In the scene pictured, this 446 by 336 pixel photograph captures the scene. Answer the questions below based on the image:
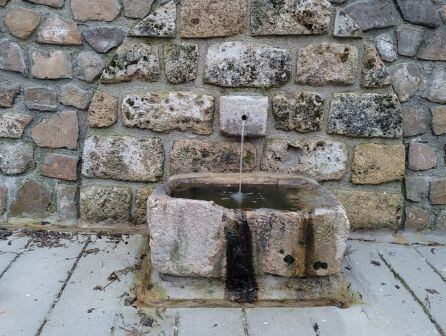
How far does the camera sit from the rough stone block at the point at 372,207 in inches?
91.6

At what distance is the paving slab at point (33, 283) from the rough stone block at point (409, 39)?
179cm

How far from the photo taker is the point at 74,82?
2250 mm

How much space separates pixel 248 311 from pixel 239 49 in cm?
119

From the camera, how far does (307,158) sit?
2.29 m

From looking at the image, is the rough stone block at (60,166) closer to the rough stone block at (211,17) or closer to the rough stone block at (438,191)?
the rough stone block at (211,17)

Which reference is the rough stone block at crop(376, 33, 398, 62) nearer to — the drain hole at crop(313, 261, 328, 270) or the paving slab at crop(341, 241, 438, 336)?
the paving slab at crop(341, 241, 438, 336)

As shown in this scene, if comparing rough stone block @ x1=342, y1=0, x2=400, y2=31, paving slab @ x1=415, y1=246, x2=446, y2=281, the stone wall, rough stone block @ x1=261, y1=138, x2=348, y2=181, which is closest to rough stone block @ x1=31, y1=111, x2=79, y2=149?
the stone wall

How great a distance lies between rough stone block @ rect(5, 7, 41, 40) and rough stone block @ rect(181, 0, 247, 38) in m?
0.70

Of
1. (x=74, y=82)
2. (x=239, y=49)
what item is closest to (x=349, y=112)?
(x=239, y=49)

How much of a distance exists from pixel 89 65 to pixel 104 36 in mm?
156

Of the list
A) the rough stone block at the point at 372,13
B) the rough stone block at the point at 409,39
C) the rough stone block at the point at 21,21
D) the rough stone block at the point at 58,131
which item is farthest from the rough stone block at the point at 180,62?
the rough stone block at the point at 409,39

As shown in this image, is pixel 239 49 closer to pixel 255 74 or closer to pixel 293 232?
pixel 255 74

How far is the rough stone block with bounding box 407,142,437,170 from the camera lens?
2303 mm

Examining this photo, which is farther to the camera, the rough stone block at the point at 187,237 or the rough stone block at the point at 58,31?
the rough stone block at the point at 58,31
